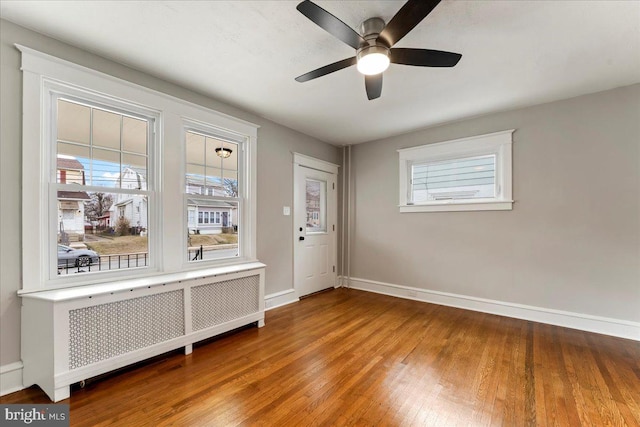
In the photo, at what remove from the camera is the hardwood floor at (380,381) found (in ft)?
5.56

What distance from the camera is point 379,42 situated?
1838 millimetres

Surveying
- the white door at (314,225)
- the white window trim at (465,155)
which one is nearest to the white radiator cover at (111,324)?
the white door at (314,225)

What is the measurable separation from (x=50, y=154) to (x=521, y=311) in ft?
16.6

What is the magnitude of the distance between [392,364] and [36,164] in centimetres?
320

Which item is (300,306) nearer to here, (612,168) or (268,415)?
(268,415)

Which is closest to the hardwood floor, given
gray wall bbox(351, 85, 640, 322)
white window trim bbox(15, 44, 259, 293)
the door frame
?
gray wall bbox(351, 85, 640, 322)

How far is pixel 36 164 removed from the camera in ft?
6.54

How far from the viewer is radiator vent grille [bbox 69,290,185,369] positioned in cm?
191

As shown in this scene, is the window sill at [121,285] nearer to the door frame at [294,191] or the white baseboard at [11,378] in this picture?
the white baseboard at [11,378]

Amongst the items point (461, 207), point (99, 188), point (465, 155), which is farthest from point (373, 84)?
point (99, 188)

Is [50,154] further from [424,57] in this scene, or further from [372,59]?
[424,57]

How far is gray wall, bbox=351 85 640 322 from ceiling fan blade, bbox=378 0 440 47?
2.56 m

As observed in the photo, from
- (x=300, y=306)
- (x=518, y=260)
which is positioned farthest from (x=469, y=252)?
(x=300, y=306)

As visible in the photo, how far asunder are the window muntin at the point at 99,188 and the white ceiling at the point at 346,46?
0.56 meters
